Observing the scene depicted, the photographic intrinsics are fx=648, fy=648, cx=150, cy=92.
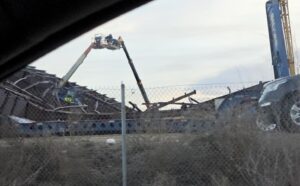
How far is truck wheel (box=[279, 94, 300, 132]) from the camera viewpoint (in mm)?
12094

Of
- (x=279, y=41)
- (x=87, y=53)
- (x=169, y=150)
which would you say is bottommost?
(x=169, y=150)

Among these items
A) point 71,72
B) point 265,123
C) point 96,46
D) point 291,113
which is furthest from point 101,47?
point 265,123

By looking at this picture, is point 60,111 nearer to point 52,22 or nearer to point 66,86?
point 66,86

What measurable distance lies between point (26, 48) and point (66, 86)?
50.8 feet

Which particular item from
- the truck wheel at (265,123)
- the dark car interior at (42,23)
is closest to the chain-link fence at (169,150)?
the truck wheel at (265,123)

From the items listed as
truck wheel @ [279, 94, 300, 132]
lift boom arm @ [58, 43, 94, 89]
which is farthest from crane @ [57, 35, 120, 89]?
truck wheel @ [279, 94, 300, 132]

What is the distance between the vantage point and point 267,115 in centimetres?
1191

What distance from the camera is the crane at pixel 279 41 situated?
17.2 meters

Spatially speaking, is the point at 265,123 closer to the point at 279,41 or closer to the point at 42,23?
the point at 279,41

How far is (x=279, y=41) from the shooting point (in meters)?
17.2

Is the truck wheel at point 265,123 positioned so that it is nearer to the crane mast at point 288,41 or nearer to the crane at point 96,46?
the crane mast at point 288,41

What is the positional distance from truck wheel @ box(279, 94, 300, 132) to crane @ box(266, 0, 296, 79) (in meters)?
3.80

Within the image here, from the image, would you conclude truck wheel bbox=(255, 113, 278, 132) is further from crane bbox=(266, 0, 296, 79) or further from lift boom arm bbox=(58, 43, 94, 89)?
lift boom arm bbox=(58, 43, 94, 89)

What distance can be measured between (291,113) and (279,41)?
493 cm
